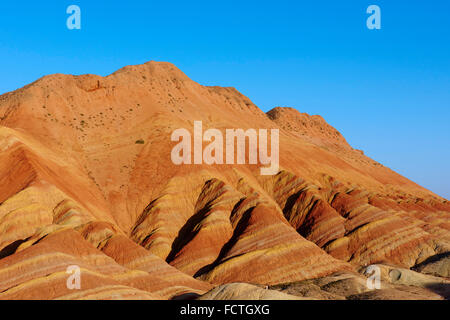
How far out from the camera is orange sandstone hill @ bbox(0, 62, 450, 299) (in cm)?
5603

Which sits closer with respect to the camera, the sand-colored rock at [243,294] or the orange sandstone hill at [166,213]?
the sand-colored rock at [243,294]

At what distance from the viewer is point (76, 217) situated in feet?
230

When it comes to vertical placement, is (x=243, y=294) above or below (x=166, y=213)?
below

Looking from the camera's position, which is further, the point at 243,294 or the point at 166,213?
the point at 166,213

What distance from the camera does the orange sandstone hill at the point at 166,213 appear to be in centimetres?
5603

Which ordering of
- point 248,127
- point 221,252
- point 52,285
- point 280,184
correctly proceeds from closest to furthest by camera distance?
point 52,285, point 221,252, point 280,184, point 248,127

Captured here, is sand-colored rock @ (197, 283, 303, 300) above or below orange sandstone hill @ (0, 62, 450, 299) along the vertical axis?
below

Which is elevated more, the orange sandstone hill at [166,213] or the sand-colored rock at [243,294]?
the orange sandstone hill at [166,213]

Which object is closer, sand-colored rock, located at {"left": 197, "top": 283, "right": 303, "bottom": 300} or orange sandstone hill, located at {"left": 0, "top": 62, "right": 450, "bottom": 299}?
sand-colored rock, located at {"left": 197, "top": 283, "right": 303, "bottom": 300}

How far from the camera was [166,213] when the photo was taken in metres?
85.7

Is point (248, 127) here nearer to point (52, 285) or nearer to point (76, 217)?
point (76, 217)
